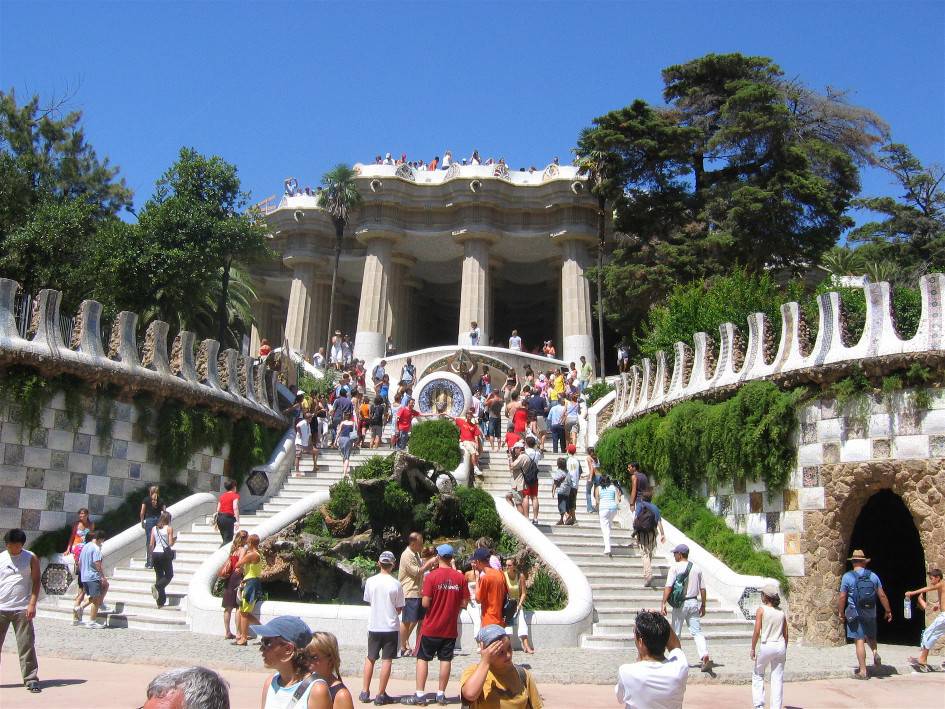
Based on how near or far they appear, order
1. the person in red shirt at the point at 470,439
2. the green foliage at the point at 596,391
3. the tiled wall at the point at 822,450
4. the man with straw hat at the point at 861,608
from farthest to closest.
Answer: the green foliage at the point at 596,391 → the person in red shirt at the point at 470,439 → the tiled wall at the point at 822,450 → the man with straw hat at the point at 861,608

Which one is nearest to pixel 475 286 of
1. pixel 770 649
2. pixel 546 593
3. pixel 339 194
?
pixel 339 194

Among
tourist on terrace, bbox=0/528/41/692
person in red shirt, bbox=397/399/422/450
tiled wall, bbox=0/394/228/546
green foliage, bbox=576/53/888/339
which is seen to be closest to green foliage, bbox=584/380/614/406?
green foliage, bbox=576/53/888/339

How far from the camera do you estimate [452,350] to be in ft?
111

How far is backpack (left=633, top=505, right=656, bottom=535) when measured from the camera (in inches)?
565

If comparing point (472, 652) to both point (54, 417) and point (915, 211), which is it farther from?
point (915, 211)

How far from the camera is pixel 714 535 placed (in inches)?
644

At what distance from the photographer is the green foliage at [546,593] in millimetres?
13359

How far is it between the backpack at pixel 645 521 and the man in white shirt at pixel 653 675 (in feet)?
32.6

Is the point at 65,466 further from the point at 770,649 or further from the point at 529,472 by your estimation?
the point at 770,649

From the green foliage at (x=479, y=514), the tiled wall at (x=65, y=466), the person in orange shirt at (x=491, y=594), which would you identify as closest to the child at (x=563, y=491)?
the green foliage at (x=479, y=514)

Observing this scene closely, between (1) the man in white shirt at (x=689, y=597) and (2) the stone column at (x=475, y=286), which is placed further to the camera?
(2) the stone column at (x=475, y=286)

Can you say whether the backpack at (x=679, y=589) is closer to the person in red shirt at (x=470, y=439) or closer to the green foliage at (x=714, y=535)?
the green foliage at (x=714, y=535)

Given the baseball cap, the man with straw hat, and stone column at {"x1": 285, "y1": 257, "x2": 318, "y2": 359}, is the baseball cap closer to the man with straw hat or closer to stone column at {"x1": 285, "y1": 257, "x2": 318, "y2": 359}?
the man with straw hat

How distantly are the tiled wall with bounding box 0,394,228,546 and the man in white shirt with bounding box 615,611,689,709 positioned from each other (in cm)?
1308
